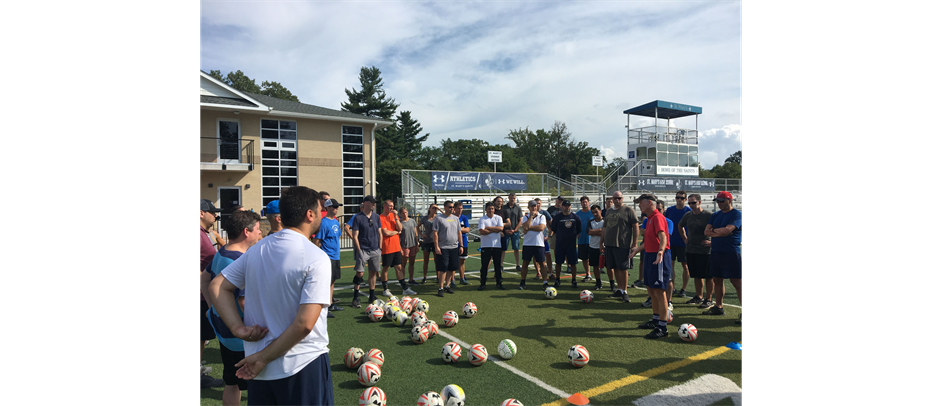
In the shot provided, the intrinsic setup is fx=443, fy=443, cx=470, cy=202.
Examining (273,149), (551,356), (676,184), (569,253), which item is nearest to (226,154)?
(273,149)

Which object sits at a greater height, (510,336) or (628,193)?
(628,193)

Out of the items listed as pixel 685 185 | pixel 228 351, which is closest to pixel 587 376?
pixel 228 351

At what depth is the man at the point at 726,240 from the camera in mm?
6824

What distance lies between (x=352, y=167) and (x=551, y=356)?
21.3 metres

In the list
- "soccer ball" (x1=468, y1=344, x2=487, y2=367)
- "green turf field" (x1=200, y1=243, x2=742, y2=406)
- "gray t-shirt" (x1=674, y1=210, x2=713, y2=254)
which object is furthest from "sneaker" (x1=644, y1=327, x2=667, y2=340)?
"soccer ball" (x1=468, y1=344, x2=487, y2=367)

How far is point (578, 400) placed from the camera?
413 centimetres

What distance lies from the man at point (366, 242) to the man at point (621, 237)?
174 inches

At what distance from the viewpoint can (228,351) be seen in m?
Result: 3.42

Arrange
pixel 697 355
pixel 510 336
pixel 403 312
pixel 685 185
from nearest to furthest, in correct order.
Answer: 1. pixel 697 355
2. pixel 510 336
3. pixel 403 312
4. pixel 685 185

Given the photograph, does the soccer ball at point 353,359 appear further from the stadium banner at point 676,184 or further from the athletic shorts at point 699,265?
the stadium banner at point 676,184

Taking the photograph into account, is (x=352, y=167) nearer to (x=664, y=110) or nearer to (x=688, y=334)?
(x=688, y=334)

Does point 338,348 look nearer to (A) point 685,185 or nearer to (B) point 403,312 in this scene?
(B) point 403,312
